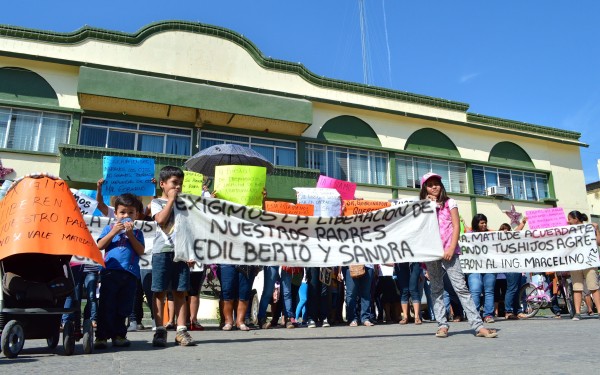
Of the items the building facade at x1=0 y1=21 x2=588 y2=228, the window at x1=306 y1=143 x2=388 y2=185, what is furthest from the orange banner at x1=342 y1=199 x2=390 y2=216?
the window at x1=306 y1=143 x2=388 y2=185

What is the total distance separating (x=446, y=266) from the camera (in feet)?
20.1

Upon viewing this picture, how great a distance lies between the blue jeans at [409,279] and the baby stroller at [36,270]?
218 inches

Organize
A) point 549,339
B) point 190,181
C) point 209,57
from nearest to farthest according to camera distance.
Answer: point 549,339, point 190,181, point 209,57

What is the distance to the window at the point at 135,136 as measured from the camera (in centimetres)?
1852

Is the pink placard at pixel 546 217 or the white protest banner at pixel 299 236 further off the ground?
the pink placard at pixel 546 217

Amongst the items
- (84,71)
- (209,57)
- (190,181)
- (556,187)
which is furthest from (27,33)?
(556,187)

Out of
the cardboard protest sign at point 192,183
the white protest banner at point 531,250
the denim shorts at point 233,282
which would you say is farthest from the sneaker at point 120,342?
the white protest banner at point 531,250

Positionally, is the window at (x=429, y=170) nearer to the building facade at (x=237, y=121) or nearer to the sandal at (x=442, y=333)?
the building facade at (x=237, y=121)

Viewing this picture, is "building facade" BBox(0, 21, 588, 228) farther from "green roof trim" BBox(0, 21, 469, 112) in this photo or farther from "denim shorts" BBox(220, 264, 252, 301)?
"denim shorts" BBox(220, 264, 252, 301)

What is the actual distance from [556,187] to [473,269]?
799 inches

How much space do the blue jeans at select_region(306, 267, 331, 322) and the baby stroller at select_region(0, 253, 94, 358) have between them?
462 cm

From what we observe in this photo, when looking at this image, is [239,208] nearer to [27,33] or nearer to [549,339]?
[549,339]

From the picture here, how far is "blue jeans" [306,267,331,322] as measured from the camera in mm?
8734

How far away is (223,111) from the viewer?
750 inches
